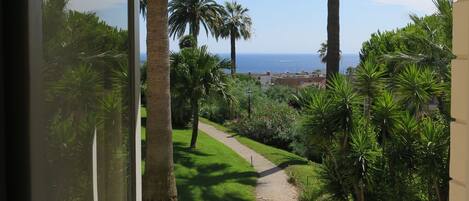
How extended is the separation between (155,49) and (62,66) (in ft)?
28.4

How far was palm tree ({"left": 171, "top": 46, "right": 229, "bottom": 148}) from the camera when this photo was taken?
60.5 feet

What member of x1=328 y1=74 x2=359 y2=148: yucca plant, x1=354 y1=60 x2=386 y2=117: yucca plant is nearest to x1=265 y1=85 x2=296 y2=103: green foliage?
x1=354 y1=60 x2=386 y2=117: yucca plant

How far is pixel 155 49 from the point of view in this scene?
9359 mm

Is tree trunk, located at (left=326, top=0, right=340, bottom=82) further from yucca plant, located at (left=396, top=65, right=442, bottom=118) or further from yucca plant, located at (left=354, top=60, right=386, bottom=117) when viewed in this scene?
yucca plant, located at (left=396, top=65, right=442, bottom=118)

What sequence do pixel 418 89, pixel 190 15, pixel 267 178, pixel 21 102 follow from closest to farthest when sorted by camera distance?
pixel 21 102, pixel 418 89, pixel 267 178, pixel 190 15

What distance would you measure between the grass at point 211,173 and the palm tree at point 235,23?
979 inches

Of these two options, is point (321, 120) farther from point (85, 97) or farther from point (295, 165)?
point (295, 165)

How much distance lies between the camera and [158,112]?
31.4 feet

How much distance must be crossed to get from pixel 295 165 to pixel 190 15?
21.6 m

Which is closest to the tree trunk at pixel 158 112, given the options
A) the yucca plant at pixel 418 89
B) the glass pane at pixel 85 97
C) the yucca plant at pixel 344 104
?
Answer: the yucca plant at pixel 344 104

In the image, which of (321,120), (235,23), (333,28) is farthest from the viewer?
(235,23)

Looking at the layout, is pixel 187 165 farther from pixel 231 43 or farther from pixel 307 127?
pixel 231 43

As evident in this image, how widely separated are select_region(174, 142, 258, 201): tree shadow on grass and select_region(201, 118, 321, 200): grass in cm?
131

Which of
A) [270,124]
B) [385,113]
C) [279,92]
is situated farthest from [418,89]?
[279,92]
